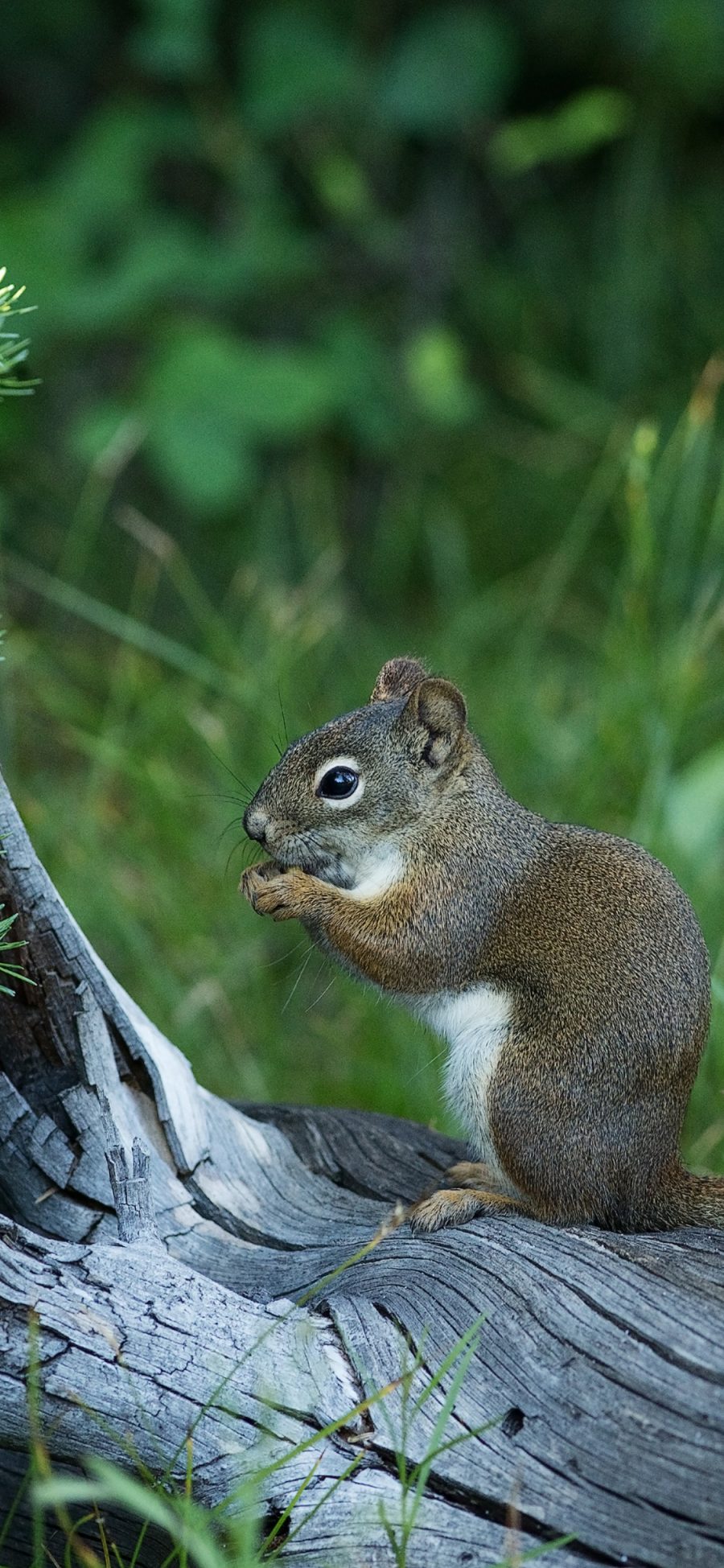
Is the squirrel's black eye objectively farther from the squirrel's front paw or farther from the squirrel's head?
the squirrel's front paw

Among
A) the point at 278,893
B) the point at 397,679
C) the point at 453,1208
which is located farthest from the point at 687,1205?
the point at 397,679

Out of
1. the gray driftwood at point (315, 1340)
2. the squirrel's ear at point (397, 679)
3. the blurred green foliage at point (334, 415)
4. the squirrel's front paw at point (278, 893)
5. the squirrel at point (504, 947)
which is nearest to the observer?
the gray driftwood at point (315, 1340)

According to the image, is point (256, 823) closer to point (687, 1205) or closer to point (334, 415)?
point (687, 1205)

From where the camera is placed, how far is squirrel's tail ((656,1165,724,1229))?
1902 mm

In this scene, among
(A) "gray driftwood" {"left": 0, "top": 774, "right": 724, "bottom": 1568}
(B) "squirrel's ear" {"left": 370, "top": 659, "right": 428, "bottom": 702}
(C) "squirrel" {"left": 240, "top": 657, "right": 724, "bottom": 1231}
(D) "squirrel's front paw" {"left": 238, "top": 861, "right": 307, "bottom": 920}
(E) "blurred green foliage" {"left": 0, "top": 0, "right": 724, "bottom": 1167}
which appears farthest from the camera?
(E) "blurred green foliage" {"left": 0, "top": 0, "right": 724, "bottom": 1167}

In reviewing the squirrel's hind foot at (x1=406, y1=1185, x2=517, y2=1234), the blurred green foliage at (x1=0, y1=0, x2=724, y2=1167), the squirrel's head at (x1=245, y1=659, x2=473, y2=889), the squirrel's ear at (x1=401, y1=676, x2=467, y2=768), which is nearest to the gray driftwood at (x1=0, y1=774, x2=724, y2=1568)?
the squirrel's hind foot at (x1=406, y1=1185, x2=517, y2=1234)

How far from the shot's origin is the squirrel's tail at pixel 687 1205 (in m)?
1.90

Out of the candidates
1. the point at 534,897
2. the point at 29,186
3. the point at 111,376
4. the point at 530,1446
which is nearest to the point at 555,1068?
the point at 534,897

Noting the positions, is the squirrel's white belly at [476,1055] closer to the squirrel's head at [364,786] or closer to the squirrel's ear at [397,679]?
the squirrel's head at [364,786]

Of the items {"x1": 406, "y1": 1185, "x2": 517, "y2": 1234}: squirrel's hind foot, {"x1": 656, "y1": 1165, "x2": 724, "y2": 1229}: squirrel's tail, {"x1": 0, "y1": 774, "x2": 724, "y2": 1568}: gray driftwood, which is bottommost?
{"x1": 0, "y1": 774, "x2": 724, "y2": 1568}: gray driftwood

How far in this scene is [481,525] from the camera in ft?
16.9

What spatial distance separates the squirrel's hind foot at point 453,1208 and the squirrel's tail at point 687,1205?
0.18m

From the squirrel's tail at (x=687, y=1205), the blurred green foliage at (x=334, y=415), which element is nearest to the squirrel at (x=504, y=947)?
the squirrel's tail at (x=687, y=1205)

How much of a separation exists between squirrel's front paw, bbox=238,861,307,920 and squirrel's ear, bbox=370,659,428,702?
15.2 inches
